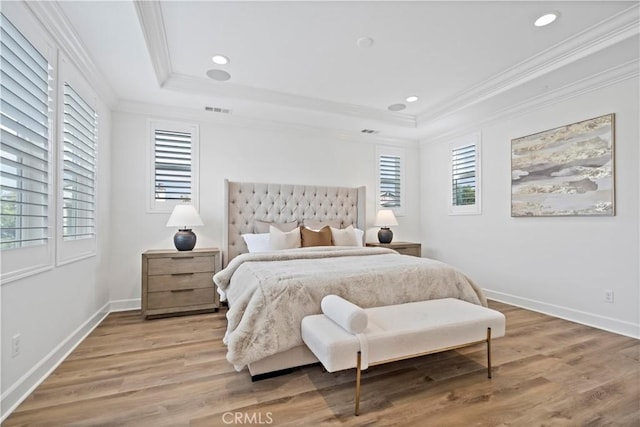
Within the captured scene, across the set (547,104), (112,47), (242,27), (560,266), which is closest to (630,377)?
(560,266)

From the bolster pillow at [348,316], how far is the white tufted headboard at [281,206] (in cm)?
241

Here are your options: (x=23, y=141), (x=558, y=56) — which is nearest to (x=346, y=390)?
(x=23, y=141)

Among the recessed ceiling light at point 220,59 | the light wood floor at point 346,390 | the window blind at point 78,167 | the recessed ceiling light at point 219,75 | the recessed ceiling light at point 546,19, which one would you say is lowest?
the light wood floor at point 346,390

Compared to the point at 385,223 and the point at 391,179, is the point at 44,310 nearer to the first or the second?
the point at 385,223

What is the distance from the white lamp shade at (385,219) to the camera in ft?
15.4

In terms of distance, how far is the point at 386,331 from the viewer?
183 cm

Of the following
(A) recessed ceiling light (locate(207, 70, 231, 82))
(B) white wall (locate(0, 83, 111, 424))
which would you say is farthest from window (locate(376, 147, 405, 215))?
(B) white wall (locate(0, 83, 111, 424))

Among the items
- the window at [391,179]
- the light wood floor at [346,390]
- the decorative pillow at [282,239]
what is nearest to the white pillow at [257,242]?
the decorative pillow at [282,239]

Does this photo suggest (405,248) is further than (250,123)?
Yes

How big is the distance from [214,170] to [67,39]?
80.1 inches

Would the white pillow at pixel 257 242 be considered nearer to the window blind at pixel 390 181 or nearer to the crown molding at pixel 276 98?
the crown molding at pixel 276 98

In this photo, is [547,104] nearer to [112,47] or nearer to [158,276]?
[112,47]

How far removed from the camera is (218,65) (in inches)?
121

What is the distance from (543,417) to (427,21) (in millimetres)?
2790
